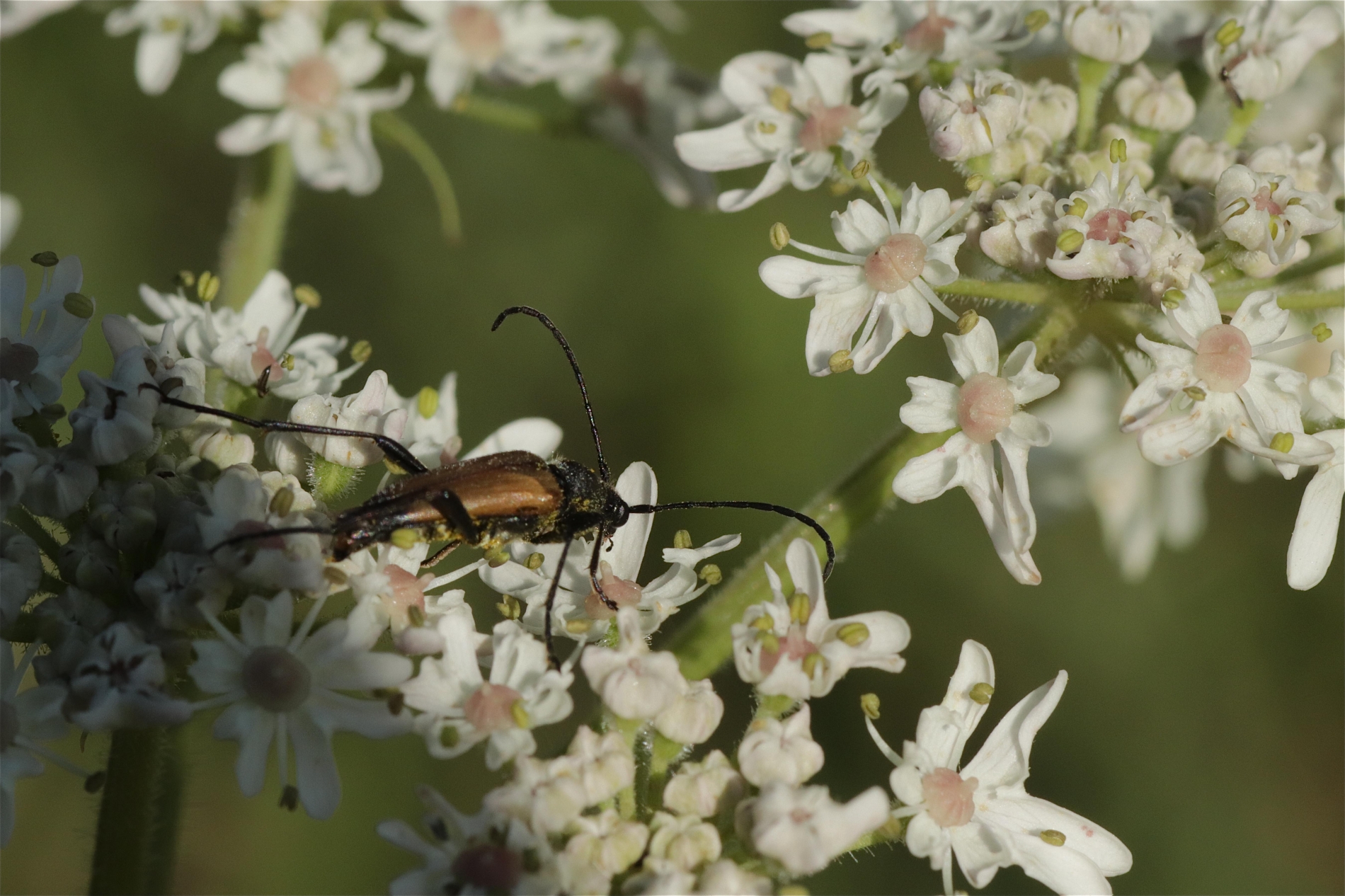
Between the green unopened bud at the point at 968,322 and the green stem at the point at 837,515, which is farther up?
the green unopened bud at the point at 968,322

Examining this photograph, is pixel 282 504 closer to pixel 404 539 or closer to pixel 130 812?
pixel 404 539

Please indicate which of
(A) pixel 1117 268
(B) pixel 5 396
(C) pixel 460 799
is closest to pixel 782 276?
(A) pixel 1117 268

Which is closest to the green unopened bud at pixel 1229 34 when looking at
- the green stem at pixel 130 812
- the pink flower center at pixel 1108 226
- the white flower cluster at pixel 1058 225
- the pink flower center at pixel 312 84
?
the white flower cluster at pixel 1058 225

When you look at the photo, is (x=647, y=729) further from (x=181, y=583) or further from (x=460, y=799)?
(x=460, y=799)

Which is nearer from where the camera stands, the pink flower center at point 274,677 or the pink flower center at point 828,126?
the pink flower center at point 274,677

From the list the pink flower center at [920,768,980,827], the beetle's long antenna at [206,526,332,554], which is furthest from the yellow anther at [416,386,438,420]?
the pink flower center at [920,768,980,827]

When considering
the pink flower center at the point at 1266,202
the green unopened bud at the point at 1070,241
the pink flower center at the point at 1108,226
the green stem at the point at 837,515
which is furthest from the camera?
the green stem at the point at 837,515

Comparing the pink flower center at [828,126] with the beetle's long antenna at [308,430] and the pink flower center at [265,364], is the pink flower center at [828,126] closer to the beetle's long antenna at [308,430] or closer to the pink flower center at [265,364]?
the beetle's long antenna at [308,430]
